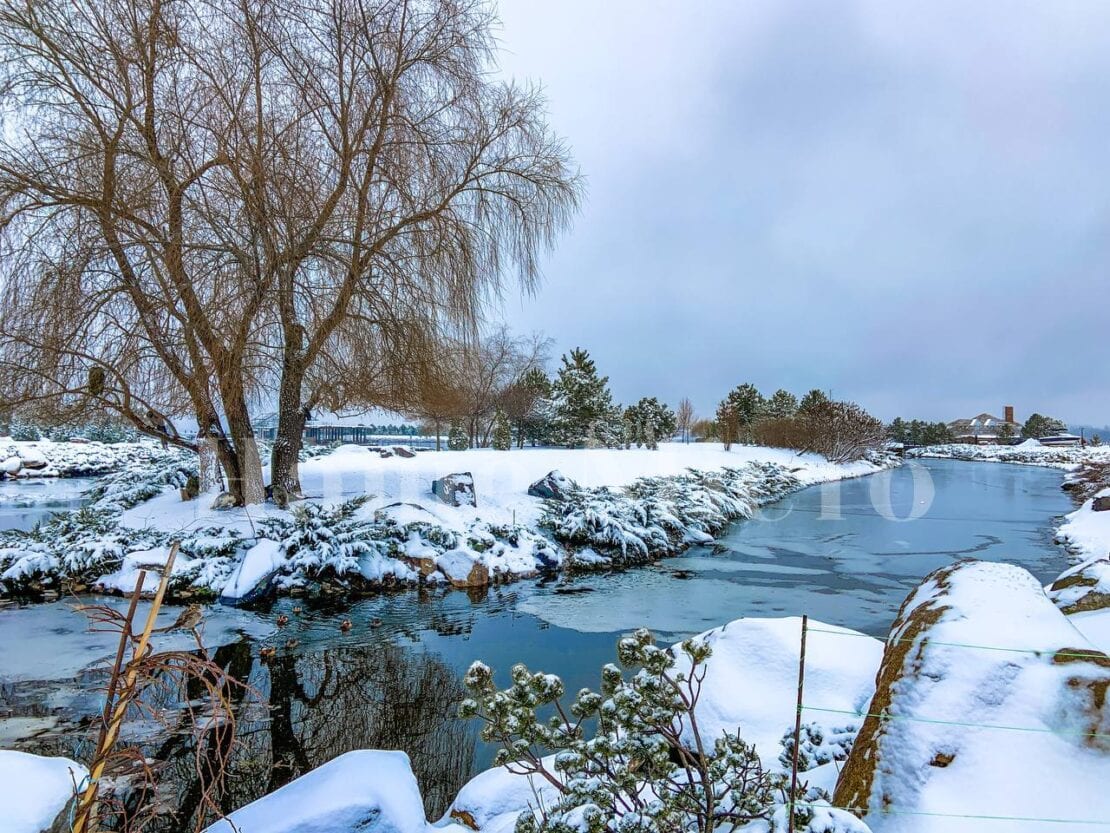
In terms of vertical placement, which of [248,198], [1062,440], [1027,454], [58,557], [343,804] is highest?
[248,198]

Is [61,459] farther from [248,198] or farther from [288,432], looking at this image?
[248,198]

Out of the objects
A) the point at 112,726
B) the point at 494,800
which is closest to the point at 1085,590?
the point at 494,800

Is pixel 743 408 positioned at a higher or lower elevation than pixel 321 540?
higher

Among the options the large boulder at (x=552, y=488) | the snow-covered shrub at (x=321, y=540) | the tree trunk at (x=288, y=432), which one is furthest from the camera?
the large boulder at (x=552, y=488)

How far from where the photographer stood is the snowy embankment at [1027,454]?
35812 mm

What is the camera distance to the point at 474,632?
567cm

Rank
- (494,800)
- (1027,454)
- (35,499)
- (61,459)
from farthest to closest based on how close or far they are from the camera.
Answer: (1027,454), (61,459), (35,499), (494,800)

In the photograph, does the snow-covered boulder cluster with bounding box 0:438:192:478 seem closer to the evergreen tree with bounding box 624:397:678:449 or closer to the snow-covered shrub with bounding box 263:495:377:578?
the snow-covered shrub with bounding box 263:495:377:578

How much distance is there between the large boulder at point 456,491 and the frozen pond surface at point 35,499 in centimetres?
625

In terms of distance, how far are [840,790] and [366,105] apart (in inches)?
353

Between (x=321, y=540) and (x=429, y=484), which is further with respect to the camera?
(x=429, y=484)

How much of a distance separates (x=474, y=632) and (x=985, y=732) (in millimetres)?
4542

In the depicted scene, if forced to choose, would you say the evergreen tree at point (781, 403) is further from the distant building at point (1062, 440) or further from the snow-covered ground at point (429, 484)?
the distant building at point (1062, 440)

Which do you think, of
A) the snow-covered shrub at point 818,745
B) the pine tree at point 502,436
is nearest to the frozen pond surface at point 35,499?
the snow-covered shrub at point 818,745
